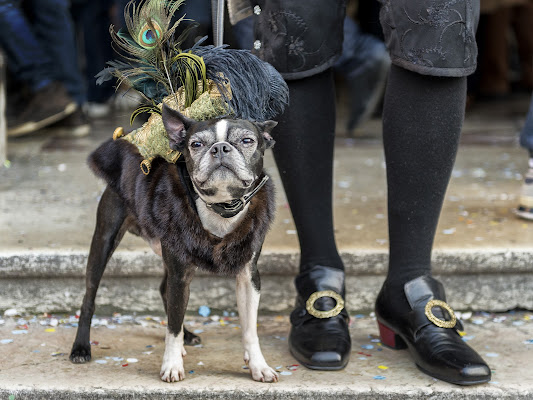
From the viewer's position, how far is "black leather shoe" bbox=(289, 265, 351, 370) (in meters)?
1.81

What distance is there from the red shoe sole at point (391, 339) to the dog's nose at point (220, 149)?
2.44 ft

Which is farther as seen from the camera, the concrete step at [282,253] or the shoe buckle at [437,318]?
the concrete step at [282,253]

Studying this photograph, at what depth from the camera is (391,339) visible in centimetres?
195

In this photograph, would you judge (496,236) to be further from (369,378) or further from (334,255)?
(369,378)

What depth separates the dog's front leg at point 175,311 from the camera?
1666 millimetres

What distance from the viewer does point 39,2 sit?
4.02 m

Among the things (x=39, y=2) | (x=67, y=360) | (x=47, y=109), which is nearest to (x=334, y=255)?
(x=67, y=360)

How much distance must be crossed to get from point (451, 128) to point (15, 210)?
1.60 metres

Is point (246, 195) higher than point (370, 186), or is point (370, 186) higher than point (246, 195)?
point (246, 195)

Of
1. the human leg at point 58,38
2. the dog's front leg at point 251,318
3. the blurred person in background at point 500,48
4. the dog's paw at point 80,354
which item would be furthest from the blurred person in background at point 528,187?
the blurred person in background at point 500,48

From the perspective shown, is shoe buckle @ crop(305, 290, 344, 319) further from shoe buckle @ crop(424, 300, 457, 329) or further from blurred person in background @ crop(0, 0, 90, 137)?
blurred person in background @ crop(0, 0, 90, 137)

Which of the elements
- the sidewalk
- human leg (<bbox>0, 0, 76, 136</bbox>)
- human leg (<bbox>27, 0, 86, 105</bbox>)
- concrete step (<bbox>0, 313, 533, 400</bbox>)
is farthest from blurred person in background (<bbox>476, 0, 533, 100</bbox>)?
concrete step (<bbox>0, 313, 533, 400</bbox>)

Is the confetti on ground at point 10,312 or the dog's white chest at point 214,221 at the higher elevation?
the dog's white chest at point 214,221

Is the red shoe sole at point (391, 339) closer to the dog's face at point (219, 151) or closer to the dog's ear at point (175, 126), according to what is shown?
the dog's face at point (219, 151)
